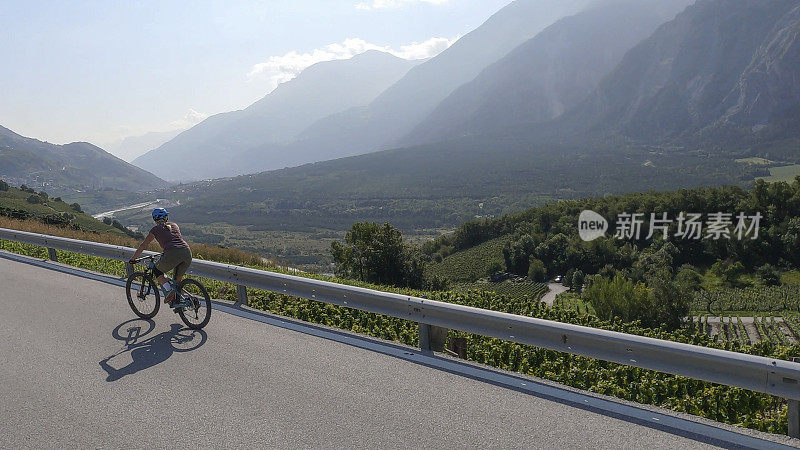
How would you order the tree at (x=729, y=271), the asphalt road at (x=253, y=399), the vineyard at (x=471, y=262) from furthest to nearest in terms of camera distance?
the vineyard at (x=471, y=262) → the tree at (x=729, y=271) → the asphalt road at (x=253, y=399)

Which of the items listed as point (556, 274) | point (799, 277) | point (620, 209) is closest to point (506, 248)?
point (556, 274)

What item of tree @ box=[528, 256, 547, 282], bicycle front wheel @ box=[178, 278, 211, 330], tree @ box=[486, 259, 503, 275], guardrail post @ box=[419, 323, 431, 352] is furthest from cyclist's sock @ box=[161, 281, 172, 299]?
tree @ box=[486, 259, 503, 275]

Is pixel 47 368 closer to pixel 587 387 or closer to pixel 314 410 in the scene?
pixel 314 410

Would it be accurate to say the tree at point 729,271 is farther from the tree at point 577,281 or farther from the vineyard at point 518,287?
the vineyard at point 518,287

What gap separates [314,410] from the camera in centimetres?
487

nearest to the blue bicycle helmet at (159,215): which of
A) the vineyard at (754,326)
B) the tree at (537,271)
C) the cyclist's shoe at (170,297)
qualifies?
the cyclist's shoe at (170,297)

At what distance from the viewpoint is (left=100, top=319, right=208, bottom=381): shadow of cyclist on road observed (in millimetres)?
6182

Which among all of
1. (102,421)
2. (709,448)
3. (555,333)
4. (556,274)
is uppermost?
(555,333)

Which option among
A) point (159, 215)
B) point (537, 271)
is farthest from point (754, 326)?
point (159, 215)

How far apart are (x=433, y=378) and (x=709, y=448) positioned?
8.07 ft

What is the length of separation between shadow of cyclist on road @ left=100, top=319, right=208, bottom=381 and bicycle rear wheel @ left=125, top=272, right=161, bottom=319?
5.5 inches

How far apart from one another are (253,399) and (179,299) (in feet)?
9.87

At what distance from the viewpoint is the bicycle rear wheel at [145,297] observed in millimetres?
8086

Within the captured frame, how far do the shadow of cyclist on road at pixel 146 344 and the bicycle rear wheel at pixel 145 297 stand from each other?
14 cm
